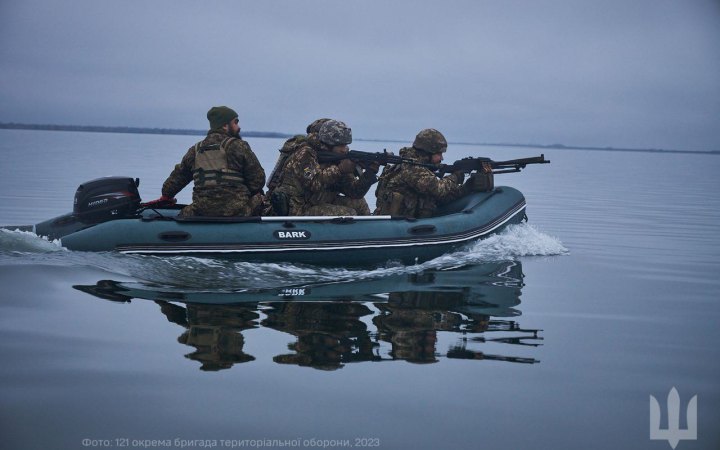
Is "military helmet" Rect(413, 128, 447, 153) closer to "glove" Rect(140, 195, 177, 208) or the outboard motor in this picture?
"glove" Rect(140, 195, 177, 208)

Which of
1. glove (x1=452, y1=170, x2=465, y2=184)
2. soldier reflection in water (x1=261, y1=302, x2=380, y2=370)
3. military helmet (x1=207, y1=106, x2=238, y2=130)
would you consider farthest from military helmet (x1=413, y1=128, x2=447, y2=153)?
soldier reflection in water (x1=261, y1=302, x2=380, y2=370)

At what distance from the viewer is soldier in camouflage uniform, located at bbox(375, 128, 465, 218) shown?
10539mm

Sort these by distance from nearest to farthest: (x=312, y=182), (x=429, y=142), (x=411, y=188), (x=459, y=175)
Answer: (x=312, y=182)
(x=429, y=142)
(x=411, y=188)
(x=459, y=175)

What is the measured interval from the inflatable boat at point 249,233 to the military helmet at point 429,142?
956 mm

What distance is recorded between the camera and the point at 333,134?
32.0 feet

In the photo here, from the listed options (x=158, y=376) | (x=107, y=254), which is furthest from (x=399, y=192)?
(x=158, y=376)

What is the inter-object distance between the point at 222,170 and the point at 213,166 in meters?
0.11

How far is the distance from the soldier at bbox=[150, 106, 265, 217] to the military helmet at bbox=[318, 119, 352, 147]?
93 cm

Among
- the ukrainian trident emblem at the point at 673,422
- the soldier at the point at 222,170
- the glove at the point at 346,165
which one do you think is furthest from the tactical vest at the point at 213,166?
the ukrainian trident emblem at the point at 673,422

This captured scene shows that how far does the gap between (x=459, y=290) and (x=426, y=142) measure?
2797mm

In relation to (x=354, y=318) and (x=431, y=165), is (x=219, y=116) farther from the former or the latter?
(x=354, y=318)

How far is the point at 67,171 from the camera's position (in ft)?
100

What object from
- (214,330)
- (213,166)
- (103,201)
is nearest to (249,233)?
(213,166)

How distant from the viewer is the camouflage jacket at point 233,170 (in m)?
9.13
